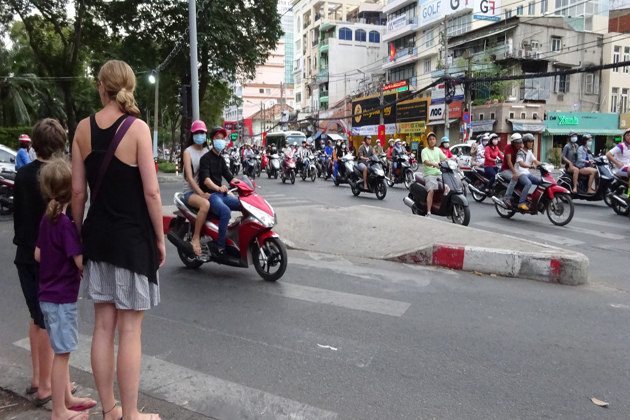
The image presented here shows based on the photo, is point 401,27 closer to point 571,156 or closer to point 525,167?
point 571,156

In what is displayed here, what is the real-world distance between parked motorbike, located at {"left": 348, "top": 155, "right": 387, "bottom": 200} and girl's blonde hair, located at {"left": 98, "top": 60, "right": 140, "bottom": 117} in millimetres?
11977

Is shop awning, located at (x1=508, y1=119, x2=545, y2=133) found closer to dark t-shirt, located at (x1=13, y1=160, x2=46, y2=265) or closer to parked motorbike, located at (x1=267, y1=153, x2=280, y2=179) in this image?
parked motorbike, located at (x1=267, y1=153, x2=280, y2=179)

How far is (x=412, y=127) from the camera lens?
136 ft

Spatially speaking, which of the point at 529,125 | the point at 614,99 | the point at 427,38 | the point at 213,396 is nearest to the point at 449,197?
the point at 213,396

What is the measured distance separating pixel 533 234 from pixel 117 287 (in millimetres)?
7741

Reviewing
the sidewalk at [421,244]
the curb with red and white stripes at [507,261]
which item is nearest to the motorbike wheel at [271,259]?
the sidewalk at [421,244]

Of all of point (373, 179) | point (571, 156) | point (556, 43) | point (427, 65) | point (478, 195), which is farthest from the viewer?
point (427, 65)

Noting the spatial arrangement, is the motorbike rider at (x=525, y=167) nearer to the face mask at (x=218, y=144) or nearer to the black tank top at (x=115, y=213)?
the face mask at (x=218, y=144)

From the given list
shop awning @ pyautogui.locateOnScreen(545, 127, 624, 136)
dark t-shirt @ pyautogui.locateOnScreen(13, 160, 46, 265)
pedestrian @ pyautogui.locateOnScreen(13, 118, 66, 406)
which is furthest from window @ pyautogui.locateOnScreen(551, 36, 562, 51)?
dark t-shirt @ pyautogui.locateOnScreen(13, 160, 46, 265)

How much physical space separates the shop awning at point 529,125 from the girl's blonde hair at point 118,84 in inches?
1310

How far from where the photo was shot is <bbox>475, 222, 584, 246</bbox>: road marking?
8141mm

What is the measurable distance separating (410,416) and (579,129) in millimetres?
36379

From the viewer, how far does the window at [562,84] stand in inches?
1394

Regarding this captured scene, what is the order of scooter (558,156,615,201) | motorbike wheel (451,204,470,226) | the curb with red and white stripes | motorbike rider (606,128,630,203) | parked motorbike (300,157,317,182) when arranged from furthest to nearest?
parked motorbike (300,157,317,182) → scooter (558,156,615,201) → motorbike rider (606,128,630,203) → motorbike wheel (451,204,470,226) → the curb with red and white stripes
